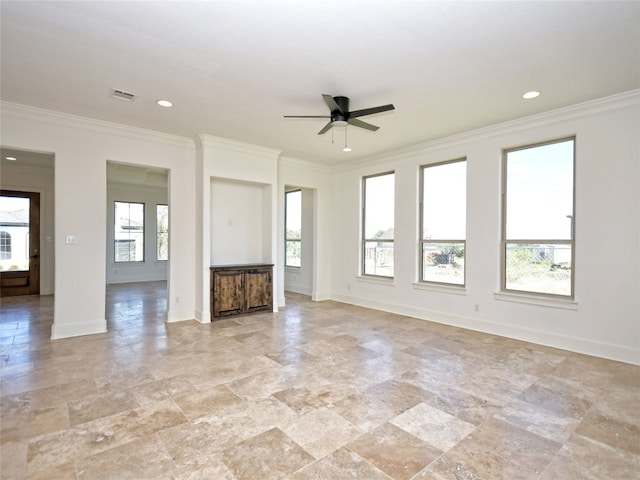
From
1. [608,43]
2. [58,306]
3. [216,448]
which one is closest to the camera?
[216,448]

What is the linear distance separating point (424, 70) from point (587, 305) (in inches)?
131

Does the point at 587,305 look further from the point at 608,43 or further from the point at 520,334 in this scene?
the point at 608,43

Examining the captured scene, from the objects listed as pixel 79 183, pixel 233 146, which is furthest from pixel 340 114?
pixel 79 183

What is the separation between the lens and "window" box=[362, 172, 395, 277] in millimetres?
6598

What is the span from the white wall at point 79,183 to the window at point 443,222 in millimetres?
4289

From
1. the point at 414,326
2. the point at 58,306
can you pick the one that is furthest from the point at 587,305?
the point at 58,306

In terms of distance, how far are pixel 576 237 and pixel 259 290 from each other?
4.66 metres

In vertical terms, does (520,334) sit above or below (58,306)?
below

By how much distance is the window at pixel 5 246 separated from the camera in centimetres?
759

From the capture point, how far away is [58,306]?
4.61 metres

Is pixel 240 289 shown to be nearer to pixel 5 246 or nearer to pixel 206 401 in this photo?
pixel 206 401

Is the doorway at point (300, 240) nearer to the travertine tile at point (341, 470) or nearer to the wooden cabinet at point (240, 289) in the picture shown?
the wooden cabinet at point (240, 289)

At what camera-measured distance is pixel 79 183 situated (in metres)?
4.75

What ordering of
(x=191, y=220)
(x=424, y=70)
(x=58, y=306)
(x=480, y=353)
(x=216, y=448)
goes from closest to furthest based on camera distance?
1. (x=216, y=448)
2. (x=424, y=70)
3. (x=480, y=353)
4. (x=58, y=306)
5. (x=191, y=220)
